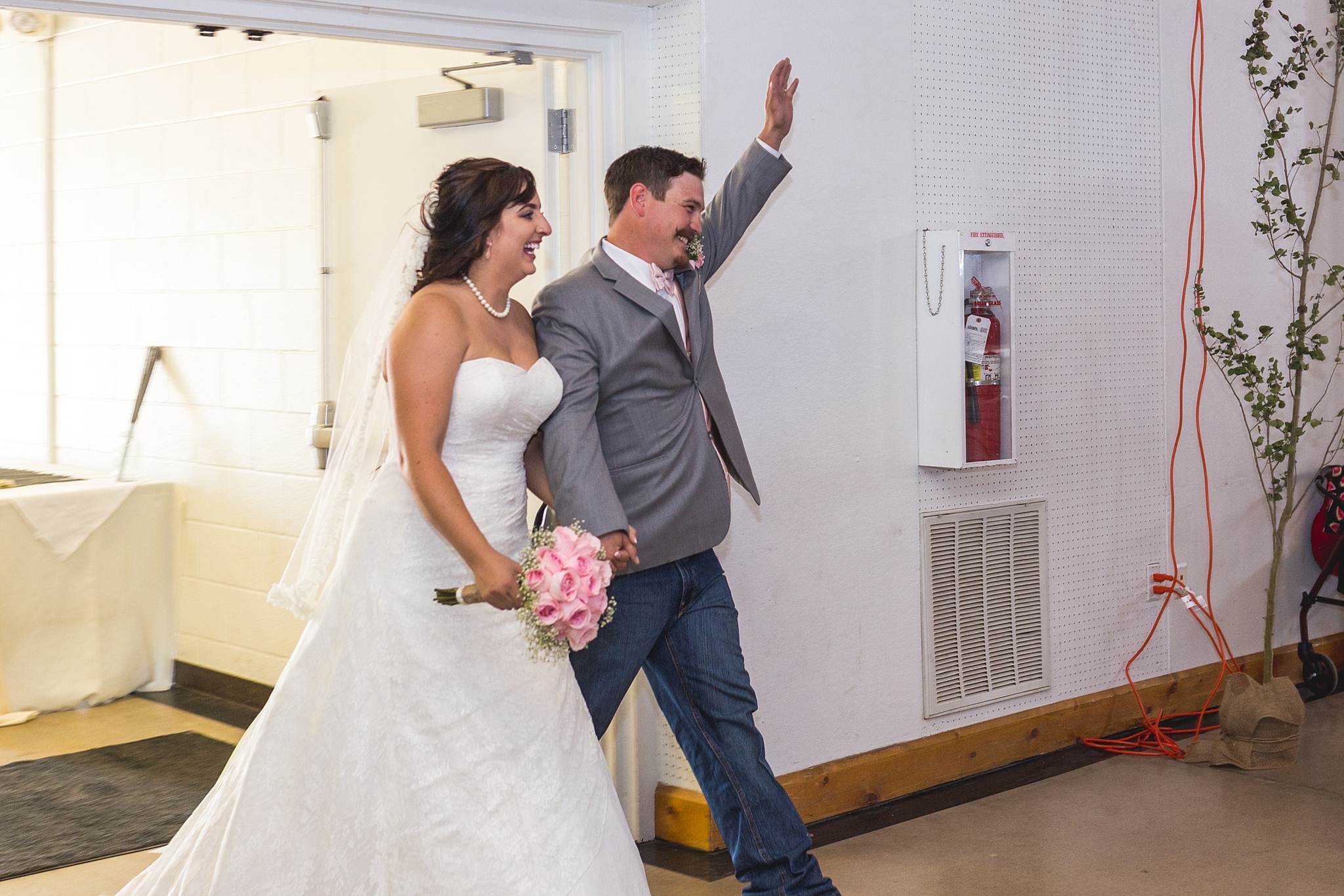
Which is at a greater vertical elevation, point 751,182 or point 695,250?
point 751,182

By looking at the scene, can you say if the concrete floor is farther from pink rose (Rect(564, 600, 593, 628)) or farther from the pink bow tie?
the pink bow tie

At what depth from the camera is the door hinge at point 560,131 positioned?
3680mm

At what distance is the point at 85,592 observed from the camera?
5266 millimetres

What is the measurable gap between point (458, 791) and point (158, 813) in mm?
1991

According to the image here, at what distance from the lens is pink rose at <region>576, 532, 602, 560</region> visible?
8.07ft

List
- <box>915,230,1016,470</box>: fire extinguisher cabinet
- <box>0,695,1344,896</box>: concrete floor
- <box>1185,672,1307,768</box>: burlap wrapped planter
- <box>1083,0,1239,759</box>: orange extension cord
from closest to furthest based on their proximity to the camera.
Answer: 1. <box>0,695,1344,896</box>: concrete floor
2. <box>915,230,1016,470</box>: fire extinguisher cabinet
3. <box>1185,672,1307,768</box>: burlap wrapped planter
4. <box>1083,0,1239,759</box>: orange extension cord

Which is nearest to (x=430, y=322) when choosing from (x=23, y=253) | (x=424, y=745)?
(x=424, y=745)

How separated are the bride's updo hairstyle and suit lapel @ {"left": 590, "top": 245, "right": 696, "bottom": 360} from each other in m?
0.29

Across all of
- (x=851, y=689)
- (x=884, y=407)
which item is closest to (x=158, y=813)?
(x=851, y=689)

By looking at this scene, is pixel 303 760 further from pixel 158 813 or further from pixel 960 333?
pixel 960 333

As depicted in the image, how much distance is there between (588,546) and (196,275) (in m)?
3.55

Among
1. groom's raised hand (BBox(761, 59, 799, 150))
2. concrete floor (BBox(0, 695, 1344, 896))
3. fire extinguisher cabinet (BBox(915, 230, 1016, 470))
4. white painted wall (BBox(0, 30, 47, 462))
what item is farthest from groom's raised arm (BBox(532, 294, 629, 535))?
white painted wall (BBox(0, 30, 47, 462))

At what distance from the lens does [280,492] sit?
514 centimetres

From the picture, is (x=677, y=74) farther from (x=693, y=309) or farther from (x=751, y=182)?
(x=693, y=309)
